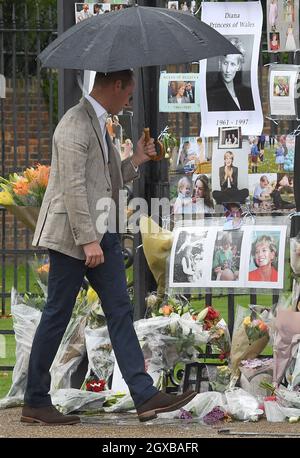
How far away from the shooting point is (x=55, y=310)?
6609mm

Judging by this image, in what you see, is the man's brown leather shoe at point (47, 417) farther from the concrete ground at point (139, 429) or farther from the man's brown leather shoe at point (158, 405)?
the man's brown leather shoe at point (158, 405)

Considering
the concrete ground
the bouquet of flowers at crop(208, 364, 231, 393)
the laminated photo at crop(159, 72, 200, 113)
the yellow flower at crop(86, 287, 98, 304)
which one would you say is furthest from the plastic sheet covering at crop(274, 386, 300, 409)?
the laminated photo at crop(159, 72, 200, 113)

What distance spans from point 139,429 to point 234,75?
1975mm

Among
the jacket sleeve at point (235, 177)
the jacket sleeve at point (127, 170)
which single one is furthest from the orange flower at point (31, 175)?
the jacket sleeve at point (235, 177)

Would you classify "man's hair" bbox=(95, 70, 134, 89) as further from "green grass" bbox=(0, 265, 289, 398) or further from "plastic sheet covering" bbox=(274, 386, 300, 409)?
"plastic sheet covering" bbox=(274, 386, 300, 409)

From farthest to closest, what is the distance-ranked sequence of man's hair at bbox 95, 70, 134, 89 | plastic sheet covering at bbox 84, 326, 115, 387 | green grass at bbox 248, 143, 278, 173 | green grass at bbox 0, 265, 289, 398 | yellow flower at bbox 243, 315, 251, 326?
green grass at bbox 0, 265, 289, 398
plastic sheet covering at bbox 84, 326, 115, 387
green grass at bbox 248, 143, 278, 173
yellow flower at bbox 243, 315, 251, 326
man's hair at bbox 95, 70, 134, 89

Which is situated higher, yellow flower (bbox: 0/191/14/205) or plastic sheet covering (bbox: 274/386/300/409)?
yellow flower (bbox: 0/191/14/205)

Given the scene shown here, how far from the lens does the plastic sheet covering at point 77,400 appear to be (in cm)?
700

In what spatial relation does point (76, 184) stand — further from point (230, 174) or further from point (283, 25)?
point (283, 25)

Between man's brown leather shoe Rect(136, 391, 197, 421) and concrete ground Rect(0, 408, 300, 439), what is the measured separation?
8 cm

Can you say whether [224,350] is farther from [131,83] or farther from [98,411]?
[131,83]

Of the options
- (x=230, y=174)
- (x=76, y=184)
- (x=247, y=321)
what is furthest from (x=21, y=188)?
(x=247, y=321)

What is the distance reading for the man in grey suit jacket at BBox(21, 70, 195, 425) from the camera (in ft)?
21.1

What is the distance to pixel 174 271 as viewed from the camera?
23.9ft
